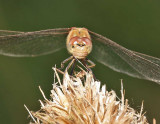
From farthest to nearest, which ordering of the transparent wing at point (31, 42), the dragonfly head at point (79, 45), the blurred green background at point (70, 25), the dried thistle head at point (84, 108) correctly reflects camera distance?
the blurred green background at point (70, 25), the transparent wing at point (31, 42), the dragonfly head at point (79, 45), the dried thistle head at point (84, 108)

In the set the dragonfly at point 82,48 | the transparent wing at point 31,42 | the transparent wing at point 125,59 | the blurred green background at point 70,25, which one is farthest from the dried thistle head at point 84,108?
the blurred green background at point 70,25

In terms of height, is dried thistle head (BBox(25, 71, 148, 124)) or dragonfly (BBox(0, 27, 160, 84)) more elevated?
dragonfly (BBox(0, 27, 160, 84))

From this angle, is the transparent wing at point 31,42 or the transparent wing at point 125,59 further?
the transparent wing at point 31,42

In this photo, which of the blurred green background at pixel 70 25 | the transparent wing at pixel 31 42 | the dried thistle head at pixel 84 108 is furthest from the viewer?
the blurred green background at pixel 70 25

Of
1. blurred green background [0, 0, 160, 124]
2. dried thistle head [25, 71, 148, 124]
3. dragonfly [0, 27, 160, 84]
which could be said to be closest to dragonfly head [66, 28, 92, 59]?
dragonfly [0, 27, 160, 84]

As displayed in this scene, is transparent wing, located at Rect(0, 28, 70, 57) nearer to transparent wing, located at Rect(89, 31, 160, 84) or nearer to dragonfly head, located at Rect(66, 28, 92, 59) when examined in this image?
dragonfly head, located at Rect(66, 28, 92, 59)

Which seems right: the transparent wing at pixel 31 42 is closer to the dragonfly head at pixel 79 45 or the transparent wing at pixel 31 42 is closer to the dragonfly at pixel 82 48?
the dragonfly at pixel 82 48
